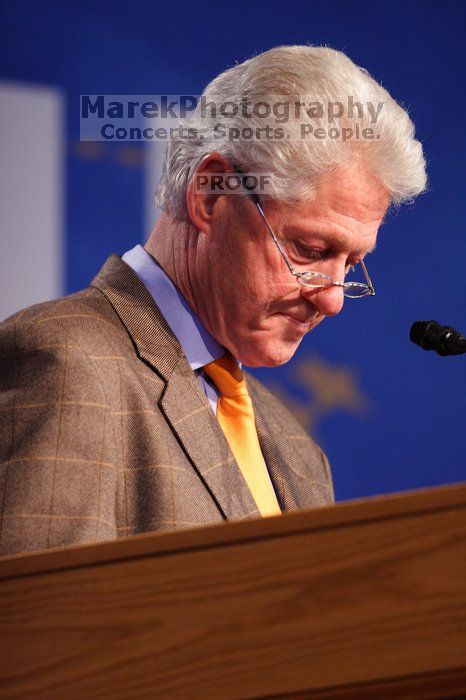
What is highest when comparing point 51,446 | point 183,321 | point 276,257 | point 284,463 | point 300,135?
point 300,135

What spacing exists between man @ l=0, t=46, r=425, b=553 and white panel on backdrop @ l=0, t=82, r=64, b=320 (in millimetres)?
501

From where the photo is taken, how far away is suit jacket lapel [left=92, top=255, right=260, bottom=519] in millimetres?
1375

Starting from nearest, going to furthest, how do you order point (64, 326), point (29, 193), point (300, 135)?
1. point (64, 326)
2. point (300, 135)
3. point (29, 193)

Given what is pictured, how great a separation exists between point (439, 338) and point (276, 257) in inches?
12.0

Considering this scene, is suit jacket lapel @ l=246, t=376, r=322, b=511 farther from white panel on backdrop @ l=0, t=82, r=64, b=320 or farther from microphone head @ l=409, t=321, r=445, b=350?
white panel on backdrop @ l=0, t=82, r=64, b=320

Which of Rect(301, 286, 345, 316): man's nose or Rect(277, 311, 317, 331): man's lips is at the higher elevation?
Rect(301, 286, 345, 316): man's nose

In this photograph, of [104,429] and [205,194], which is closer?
[104,429]

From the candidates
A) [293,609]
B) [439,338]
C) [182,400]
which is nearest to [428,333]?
[439,338]

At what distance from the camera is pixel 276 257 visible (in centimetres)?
152

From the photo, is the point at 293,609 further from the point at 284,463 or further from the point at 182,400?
the point at 284,463

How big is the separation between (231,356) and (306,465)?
11.3 inches

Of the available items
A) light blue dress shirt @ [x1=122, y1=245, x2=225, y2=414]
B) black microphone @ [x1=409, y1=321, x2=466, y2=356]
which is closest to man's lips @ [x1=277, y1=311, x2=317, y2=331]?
light blue dress shirt @ [x1=122, y1=245, x2=225, y2=414]

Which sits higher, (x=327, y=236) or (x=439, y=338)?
(x=327, y=236)

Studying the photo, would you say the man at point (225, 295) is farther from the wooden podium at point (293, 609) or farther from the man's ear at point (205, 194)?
the wooden podium at point (293, 609)
